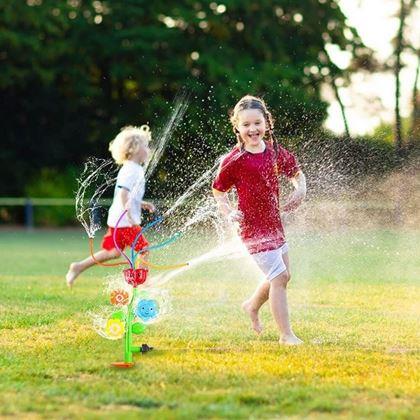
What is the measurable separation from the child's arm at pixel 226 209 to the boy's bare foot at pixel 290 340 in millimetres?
706

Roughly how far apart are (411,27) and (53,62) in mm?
8921

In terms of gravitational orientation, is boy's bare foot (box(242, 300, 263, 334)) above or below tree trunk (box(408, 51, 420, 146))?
below

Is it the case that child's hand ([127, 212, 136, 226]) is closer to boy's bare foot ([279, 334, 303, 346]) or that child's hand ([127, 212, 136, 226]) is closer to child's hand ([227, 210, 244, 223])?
child's hand ([227, 210, 244, 223])

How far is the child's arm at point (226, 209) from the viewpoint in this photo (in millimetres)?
5711

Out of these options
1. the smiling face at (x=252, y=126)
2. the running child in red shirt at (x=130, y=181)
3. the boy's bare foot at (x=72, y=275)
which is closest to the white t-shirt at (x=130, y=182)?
the running child in red shirt at (x=130, y=181)

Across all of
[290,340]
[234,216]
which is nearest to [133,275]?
[234,216]

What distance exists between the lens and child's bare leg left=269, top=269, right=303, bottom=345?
221 inches

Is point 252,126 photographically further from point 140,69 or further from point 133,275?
point 140,69

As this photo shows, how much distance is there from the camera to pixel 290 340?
220 inches

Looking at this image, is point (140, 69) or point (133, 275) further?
point (140, 69)

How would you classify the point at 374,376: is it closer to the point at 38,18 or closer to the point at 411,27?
the point at 38,18

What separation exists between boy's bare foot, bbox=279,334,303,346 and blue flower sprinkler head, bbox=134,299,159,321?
1.00 meters

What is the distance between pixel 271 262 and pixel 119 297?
1.25 meters

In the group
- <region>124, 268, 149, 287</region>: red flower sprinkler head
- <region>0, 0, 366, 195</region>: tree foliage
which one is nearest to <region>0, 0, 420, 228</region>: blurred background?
<region>0, 0, 366, 195</region>: tree foliage
